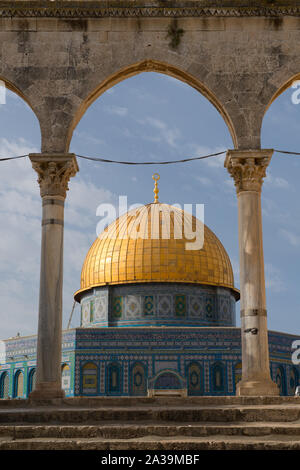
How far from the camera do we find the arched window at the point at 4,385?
3334 cm

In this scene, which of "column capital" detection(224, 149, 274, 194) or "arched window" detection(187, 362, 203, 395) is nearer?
"column capital" detection(224, 149, 274, 194)

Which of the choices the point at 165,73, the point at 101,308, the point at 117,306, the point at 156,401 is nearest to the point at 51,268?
the point at 156,401

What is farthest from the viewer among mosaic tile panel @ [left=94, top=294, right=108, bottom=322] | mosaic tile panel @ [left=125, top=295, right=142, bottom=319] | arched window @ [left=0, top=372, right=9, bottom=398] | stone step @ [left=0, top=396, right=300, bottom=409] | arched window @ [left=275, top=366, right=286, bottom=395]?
arched window @ [left=0, top=372, right=9, bottom=398]

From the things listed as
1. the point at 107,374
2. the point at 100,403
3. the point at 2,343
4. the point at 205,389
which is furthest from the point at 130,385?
the point at 100,403

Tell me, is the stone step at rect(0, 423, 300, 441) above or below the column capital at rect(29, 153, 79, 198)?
below

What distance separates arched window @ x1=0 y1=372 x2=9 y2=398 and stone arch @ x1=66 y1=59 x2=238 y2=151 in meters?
23.8

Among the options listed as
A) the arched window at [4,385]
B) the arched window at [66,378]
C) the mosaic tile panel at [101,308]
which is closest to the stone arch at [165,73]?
the arched window at [66,378]

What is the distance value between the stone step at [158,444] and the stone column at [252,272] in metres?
3.81

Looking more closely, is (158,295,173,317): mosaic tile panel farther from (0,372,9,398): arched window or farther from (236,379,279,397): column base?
(236,379,279,397): column base

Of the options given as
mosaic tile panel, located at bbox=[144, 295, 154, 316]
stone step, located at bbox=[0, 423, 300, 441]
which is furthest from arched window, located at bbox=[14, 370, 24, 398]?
stone step, located at bbox=[0, 423, 300, 441]

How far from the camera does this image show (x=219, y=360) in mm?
30703

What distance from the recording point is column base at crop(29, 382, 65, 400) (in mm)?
11039

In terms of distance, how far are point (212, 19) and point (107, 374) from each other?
811 inches
